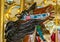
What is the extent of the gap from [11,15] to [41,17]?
0.25 metres

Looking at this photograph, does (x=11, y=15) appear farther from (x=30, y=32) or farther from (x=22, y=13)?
(x=30, y=32)

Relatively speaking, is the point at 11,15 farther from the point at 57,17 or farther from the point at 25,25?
the point at 57,17

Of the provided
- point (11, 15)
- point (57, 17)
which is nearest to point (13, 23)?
point (11, 15)

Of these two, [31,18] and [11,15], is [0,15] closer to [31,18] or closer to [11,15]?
[11,15]

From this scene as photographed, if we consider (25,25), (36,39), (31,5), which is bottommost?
(36,39)

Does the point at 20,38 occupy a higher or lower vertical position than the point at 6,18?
lower

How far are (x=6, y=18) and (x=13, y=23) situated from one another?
0.07 metres

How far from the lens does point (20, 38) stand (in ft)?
5.55

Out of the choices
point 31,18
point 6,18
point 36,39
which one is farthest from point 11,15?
point 36,39

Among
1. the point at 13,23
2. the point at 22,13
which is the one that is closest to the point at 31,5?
the point at 22,13

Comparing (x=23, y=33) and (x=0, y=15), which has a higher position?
(x=0, y=15)

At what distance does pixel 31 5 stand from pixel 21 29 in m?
0.22

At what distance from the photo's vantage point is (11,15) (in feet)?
5.58

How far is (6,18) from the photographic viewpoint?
1706 millimetres
